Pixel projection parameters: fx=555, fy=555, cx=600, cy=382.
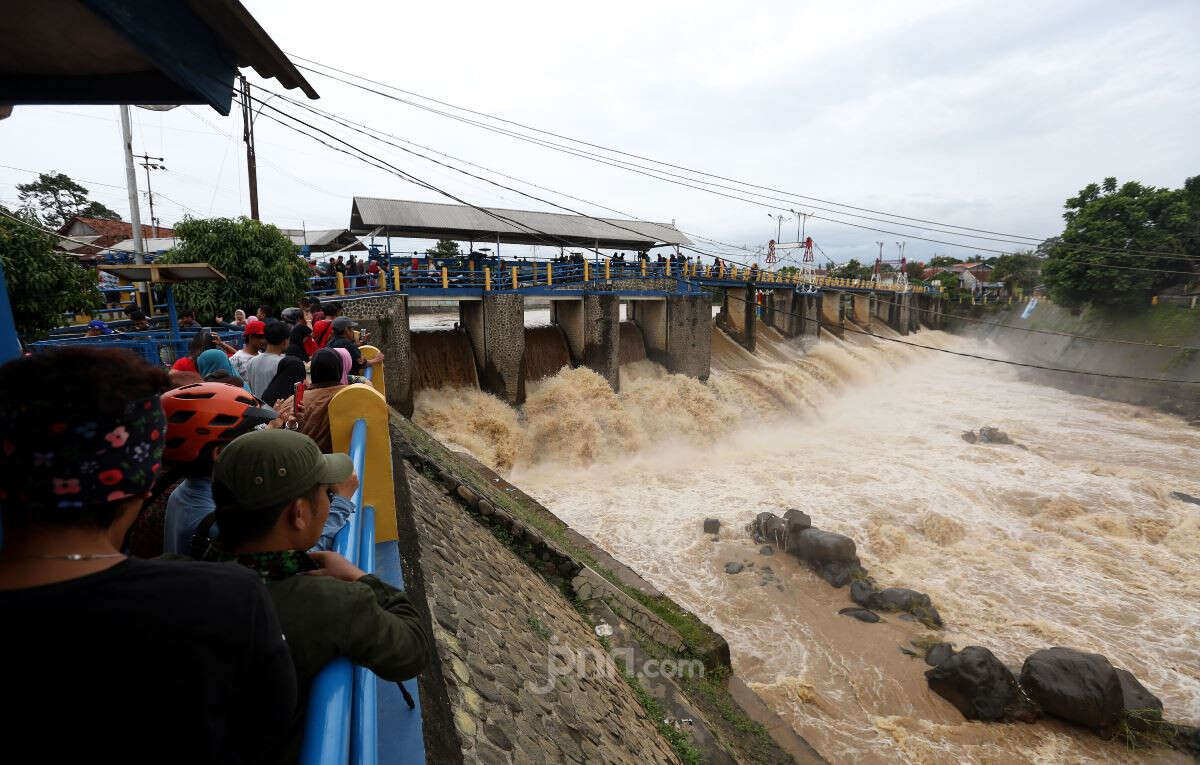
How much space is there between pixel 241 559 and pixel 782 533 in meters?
11.9

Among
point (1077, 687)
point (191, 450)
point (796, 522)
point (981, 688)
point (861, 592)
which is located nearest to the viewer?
point (191, 450)

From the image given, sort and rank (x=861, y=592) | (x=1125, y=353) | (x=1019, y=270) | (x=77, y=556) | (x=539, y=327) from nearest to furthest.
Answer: (x=77, y=556) → (x=861, y=592) → (x=539, y=327) → (x=1125, y=353) → (x=1019, y=270)

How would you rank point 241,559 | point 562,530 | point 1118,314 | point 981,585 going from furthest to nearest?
1. point 1118,314
2. point 981,585
3. point 562,530
4. point 241,559

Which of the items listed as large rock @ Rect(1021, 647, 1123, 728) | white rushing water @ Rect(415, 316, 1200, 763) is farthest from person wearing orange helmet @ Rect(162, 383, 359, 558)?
large rock @ Rect(1021, 647, 1123, 728)

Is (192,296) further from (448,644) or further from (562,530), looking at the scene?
(448,644)

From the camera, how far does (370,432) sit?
3.41m

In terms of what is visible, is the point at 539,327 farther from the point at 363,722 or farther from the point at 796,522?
the point at 363,722

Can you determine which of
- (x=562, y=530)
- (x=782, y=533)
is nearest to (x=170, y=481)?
(x=562, y=530)

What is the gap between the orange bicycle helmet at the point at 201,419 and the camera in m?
2.15

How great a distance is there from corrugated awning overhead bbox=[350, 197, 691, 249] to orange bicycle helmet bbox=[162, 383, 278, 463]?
1334cm

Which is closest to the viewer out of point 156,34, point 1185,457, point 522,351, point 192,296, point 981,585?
point 156,34

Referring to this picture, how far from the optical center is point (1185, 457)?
18859 millimetres

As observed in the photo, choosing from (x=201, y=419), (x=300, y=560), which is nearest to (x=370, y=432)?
(x=201, y=419)

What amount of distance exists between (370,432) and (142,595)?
8.37ft
